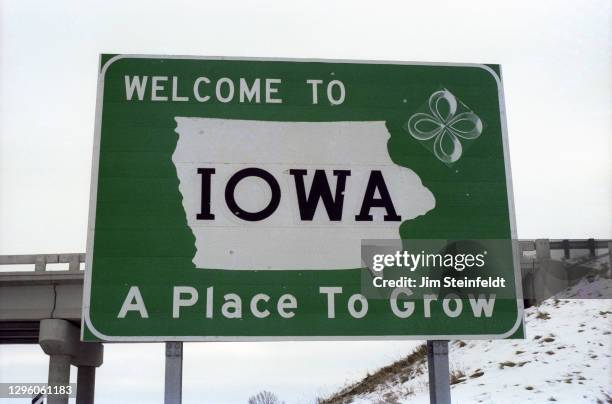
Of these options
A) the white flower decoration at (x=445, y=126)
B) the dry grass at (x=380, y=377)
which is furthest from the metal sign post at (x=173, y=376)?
the dry grass at (x=380, y=377)

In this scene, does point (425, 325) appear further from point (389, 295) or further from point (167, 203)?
point (167, 203)

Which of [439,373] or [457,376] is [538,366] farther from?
[439,373]

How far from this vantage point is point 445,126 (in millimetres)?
7484

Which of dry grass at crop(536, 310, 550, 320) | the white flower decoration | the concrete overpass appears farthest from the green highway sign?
the concrete overpass

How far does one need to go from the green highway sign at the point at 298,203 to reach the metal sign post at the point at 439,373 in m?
0.19

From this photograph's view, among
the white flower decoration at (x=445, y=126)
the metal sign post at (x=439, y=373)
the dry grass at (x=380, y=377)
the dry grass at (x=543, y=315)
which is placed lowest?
the dry grass at (x=380, y=377)

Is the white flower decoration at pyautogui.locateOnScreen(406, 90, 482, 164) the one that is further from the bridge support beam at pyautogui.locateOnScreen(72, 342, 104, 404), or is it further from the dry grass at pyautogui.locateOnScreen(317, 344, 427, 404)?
the bridge support beam at pyautogui.locateOnScreen(72, 342, 104, 404)

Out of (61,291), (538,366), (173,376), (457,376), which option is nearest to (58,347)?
(61,291)

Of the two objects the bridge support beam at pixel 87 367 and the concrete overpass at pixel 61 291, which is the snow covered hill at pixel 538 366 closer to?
the concrete overpass at pixel 61 291

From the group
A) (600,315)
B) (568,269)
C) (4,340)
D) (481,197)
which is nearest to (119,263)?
(481,197)

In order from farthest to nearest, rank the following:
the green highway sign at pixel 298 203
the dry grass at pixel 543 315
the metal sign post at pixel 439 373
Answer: the dry grass at pixel 543 315 → the metal sign post at pixel 439 373 → the green highway sign at pixel 298 203

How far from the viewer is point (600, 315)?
22516mm

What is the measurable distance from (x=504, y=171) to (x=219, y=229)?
302 centimetres

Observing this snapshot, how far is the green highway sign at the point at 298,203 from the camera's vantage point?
22.2 ft
